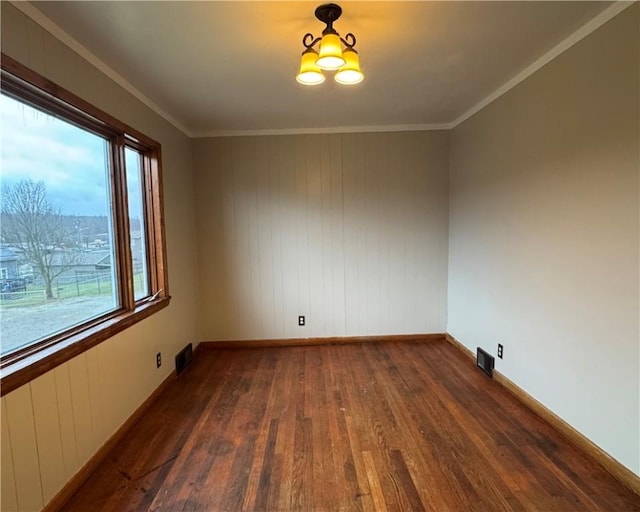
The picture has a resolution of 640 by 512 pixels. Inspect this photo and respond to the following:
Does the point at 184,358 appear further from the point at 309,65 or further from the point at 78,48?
the point at 309,65

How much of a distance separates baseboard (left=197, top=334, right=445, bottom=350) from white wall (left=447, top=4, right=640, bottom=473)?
92 cm

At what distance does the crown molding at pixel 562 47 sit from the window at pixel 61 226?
9.27 feet

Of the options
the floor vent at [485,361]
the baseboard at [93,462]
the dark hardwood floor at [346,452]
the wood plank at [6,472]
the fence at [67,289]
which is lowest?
the dark hardwood floor at [346,452]

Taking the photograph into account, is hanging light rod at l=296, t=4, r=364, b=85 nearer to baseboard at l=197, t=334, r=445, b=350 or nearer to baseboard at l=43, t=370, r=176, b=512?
baseboard at l=43, t=370, r=176, b=512

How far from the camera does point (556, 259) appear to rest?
7.27 ft

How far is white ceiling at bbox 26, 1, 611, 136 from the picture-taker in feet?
5.52

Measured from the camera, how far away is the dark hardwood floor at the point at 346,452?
1.70 metres

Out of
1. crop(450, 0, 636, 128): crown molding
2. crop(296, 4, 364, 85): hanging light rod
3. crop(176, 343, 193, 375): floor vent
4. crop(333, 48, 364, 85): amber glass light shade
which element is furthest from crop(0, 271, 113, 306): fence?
crop(450, 0, 636, 128): crown molding

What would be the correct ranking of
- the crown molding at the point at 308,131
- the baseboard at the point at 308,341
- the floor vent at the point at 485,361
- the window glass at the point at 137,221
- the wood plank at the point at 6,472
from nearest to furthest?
the wood plank at the point at 6,472, the window glass at the point at 137,221, the floor vent at the point at 485,361, the crown molding at the point at 308,131, the baseboard at the point at 308,341

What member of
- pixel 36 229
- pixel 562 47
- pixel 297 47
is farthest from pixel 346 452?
pixel 562 47

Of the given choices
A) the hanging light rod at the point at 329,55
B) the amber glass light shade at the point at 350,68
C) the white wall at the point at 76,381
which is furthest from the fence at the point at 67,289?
the amber glass light shade at the point at 350,68

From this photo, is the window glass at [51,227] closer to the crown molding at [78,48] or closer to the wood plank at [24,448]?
the wood plank at [24,448]

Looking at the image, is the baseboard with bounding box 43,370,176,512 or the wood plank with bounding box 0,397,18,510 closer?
the wood plank with bounding box 0,397,18,510

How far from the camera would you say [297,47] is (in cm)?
202
